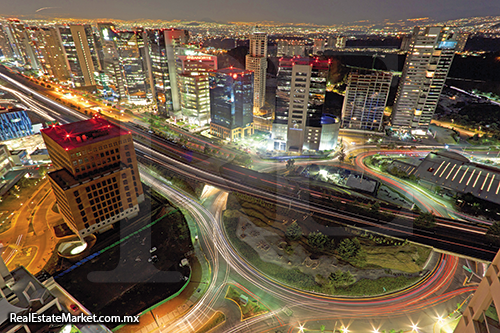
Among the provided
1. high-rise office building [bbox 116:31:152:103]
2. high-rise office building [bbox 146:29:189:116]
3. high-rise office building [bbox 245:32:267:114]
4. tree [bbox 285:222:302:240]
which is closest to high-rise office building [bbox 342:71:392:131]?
high-rise office building [bbox 245:32:267:114]

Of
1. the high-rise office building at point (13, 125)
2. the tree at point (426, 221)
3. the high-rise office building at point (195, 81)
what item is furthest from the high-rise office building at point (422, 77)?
the high-rise office building at point (13, 125)

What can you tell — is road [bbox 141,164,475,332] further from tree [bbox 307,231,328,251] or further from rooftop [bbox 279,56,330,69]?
rooftop [bbox 279,56,330,69]

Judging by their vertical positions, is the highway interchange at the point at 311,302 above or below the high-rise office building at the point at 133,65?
below

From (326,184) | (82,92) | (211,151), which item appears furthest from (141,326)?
(82,92)

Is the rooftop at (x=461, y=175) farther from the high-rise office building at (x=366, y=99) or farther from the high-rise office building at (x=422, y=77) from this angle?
the high-rise office building at (x=366, y=99)

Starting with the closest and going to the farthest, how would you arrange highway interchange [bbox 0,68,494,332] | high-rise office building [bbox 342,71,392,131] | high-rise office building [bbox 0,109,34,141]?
highway interchange [bbox 0,68,494,332] → high-rise office building [bbox 0,109,34,141] → high-rise office building [bbox 342,71,392,131]
